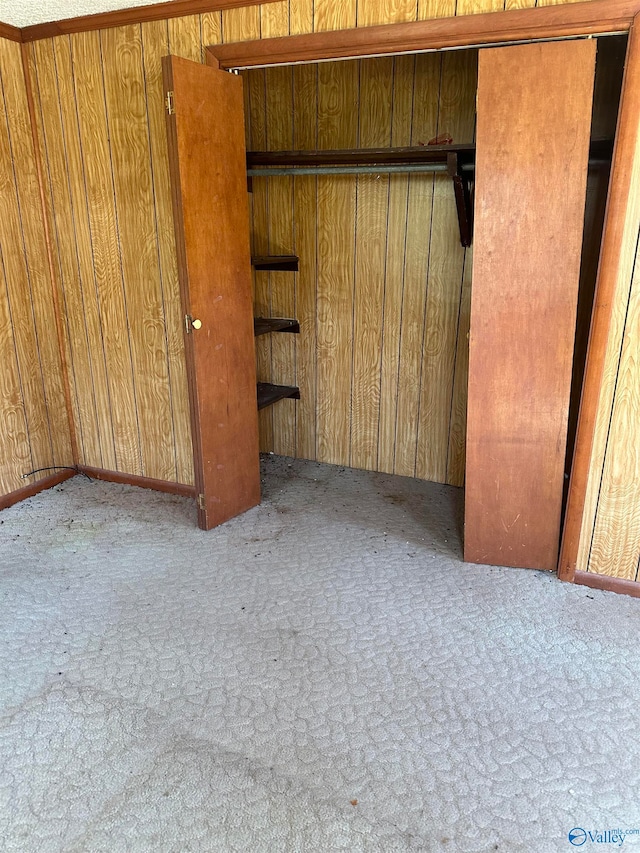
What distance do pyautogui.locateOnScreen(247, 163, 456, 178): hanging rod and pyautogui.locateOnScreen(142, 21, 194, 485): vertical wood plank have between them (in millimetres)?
584

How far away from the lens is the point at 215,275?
2.74m

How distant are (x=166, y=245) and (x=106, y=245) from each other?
374 millimetres

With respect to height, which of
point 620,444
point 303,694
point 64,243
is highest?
point 64,243

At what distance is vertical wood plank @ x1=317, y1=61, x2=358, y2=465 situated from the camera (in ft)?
10.6

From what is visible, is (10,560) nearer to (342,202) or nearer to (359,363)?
(359,363)

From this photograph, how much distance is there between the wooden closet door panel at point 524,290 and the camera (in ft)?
7.11

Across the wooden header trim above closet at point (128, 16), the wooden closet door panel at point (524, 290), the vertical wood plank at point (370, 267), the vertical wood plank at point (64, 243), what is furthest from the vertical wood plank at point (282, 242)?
the wooden closet door panel at point (524, 290)

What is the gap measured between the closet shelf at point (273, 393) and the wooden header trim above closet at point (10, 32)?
2097 millimetres

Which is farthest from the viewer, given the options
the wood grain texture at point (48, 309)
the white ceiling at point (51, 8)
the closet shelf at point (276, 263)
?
the closet shelf at point (276, 263)

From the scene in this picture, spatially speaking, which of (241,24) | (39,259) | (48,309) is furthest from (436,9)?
(48,309)

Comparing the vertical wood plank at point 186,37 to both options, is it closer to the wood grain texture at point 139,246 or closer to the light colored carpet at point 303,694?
the wood grain texture at point 139,246

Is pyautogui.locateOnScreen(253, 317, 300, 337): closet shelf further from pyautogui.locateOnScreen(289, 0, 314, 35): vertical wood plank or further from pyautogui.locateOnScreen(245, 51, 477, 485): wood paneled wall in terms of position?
pyautogui.locateOnScreen(289, 0, 314, 35): vertical wood plank

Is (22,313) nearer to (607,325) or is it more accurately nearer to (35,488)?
(35,488)

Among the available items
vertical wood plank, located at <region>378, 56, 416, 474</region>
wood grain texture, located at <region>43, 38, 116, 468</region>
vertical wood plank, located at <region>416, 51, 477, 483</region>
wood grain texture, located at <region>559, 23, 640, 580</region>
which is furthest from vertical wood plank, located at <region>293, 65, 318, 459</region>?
wood grain texture, located at <region>559, 23, 640, 580</region>
